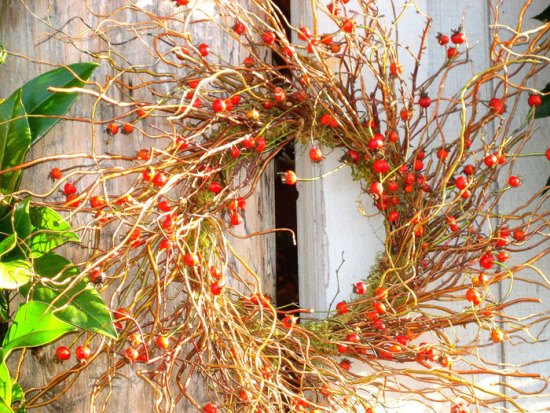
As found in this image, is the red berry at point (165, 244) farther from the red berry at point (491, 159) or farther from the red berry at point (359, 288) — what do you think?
the red berry at point (491, 159)

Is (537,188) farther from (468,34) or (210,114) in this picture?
(210,114)

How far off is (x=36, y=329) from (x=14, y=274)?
0.09m

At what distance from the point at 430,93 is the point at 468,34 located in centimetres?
13

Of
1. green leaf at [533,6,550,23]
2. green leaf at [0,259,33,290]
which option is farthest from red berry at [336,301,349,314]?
green leaf at [533,6,550,23]

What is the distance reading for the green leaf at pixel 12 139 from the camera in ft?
3.65

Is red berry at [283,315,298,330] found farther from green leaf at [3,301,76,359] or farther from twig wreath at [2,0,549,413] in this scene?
green leaf at [3,301,76,359]

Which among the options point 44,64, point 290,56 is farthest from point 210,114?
point 44,64

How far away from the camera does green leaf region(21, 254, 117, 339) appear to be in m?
1.02

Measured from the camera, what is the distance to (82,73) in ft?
3.71

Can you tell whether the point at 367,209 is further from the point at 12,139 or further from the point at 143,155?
the point at 12,139

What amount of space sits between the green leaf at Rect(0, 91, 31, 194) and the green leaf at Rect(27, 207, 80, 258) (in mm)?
60

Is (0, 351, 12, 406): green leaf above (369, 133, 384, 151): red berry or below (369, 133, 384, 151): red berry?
below

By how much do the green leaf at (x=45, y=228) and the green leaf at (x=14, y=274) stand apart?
0.09 ft

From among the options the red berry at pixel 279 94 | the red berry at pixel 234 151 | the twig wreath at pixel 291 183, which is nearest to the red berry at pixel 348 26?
the twig wreath at pixel 291 183
